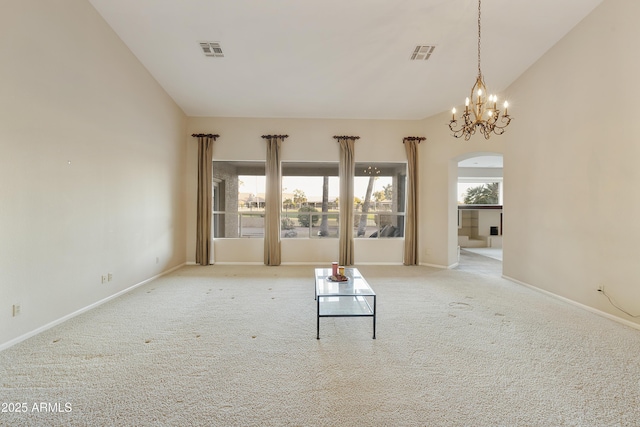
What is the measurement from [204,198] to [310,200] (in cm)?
232

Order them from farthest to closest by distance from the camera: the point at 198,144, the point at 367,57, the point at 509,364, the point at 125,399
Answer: the point at 198,144 → the point at 367,57 → the point at 509,364 → the point at 125,399

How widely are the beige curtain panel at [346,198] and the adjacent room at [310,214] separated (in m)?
0.05

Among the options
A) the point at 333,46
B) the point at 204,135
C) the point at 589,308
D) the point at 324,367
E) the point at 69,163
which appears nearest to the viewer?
the point at 324,367

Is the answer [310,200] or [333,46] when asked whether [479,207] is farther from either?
[333,46]

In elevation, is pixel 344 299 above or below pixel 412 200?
below

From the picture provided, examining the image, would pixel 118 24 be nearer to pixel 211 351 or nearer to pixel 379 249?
pixel 211 351

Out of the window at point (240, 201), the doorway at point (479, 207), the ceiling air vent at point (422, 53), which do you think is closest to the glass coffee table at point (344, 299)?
the window at point (240, 201)

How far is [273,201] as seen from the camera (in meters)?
6.09

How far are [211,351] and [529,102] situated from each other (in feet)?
18.4

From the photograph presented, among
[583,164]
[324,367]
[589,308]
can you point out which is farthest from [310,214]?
[589,308]

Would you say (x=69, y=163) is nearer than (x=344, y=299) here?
Yes

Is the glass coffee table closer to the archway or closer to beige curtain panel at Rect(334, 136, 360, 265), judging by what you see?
beige curtain panel at Rect(334, 136, 360, 265)

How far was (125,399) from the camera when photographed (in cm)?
181

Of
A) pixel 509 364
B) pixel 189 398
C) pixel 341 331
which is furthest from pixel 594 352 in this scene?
pixel 189 398
